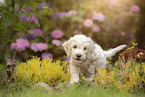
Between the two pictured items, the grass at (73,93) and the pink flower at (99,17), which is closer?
the grass at (73,93)

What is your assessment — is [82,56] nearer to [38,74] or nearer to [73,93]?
[73,93]

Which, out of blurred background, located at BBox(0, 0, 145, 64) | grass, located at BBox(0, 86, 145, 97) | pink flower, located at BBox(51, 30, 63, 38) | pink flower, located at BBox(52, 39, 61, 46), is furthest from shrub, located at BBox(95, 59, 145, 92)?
pink flower, located at BBox(51, 30, 63, 38)

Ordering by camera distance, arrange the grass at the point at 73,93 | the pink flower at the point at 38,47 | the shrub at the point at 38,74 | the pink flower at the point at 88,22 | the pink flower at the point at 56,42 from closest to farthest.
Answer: the grass at the point at 73,93
the shrub at the point at 38,74
the pink flower at the point at 38,47
the pink flower at the point at 56,42
the pink flower at the point at 88,22

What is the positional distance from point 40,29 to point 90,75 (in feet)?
6.92

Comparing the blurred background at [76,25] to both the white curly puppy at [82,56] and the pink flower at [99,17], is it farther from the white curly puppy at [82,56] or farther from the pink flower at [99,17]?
the white curly puppy at [82,56]

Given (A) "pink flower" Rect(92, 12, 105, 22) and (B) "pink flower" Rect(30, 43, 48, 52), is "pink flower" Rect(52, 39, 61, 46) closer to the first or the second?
(B) "pink flower" Rect(30, 43, 48, 52)

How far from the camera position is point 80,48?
3262mm

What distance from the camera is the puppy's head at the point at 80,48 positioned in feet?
10.2

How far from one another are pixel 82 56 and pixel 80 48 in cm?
20

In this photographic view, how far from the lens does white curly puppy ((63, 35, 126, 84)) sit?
3.20m

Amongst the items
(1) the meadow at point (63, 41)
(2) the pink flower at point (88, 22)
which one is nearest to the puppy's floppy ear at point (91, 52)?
(1) the meadow at point (63, 41)

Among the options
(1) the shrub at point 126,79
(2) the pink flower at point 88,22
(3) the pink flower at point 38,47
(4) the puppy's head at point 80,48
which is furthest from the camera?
(2) the pink flower at point 88,22

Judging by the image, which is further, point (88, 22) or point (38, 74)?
point (88, 22)

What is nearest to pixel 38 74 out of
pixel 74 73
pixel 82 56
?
pixel 74 73
